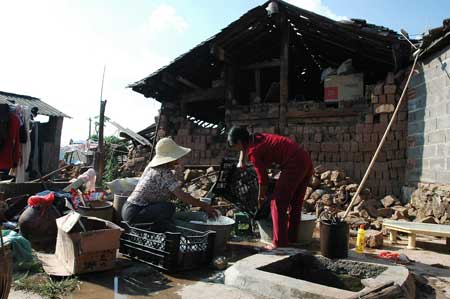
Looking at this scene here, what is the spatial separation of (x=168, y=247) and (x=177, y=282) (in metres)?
0.35

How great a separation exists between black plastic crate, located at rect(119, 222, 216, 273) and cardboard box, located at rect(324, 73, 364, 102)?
5.72m

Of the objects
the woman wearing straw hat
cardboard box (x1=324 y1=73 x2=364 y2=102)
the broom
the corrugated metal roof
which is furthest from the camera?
the corrugated metal roof

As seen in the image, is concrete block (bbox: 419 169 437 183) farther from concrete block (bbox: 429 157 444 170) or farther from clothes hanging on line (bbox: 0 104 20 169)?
clothes hanging on line (bbox: 0 104 20 169)

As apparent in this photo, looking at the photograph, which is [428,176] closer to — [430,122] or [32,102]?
[430,122]

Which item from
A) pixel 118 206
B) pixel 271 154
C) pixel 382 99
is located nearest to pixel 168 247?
pixel 271 154

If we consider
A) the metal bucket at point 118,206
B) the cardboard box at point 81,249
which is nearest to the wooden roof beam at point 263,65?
the metal bucket at point 118,206

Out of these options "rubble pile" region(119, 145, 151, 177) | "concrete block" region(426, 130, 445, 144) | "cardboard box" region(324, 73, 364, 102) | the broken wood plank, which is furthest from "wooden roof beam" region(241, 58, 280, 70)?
the broken wood plank

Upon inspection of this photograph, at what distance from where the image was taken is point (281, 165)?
4297mm

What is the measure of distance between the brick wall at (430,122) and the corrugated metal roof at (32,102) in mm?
10542

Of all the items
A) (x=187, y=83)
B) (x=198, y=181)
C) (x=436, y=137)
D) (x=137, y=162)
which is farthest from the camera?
(x=137, y=162)

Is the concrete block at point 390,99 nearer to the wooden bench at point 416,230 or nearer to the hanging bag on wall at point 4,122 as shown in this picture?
the wooden bench at point 416,230

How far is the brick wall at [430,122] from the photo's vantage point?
6074 mm

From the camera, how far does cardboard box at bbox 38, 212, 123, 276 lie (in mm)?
3316

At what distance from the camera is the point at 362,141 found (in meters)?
7.83
